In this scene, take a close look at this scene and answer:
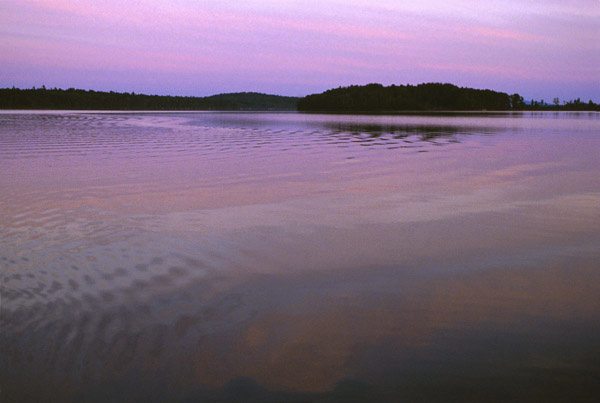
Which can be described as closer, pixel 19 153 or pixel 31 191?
pixel 31 191

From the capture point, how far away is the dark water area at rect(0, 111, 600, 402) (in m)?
4.25

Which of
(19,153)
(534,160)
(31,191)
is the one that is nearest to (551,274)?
(31,191)

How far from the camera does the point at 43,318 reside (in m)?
5.24

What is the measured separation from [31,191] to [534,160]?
1880 centimetres

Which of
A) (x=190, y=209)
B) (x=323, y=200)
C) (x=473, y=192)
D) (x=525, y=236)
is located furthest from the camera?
(x=473, y=192)

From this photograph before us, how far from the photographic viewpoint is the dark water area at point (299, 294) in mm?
4254

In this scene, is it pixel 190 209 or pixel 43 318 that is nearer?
pixel 43 318

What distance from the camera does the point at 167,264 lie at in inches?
279

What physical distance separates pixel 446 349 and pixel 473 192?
8.99 meters

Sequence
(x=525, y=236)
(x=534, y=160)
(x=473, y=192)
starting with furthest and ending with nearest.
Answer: (x=534, y=160)
(x=473, y=192)
(x=525, y=236)

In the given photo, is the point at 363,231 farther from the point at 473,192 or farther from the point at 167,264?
the point at 473,192

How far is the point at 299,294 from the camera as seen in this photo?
6082 millimetres

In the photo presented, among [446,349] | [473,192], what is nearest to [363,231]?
[446,349]

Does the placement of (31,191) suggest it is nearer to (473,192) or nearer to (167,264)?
(167,264)
